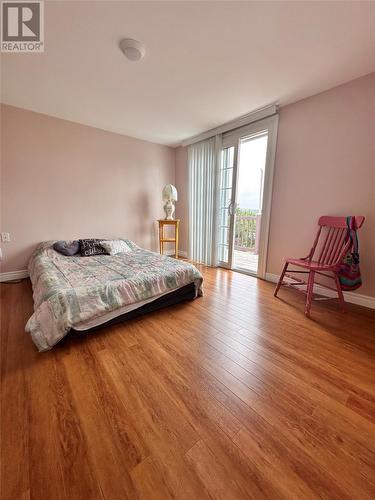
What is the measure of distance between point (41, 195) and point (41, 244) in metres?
0.72

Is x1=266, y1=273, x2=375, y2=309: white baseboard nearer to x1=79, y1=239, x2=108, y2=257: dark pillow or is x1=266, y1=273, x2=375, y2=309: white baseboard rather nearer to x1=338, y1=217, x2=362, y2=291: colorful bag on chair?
x1=338, y1=217, x2=362, y2=291: colorful bag on chair

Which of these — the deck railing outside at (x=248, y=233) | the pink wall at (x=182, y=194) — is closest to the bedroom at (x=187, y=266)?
the pink wall at (x=182, y=194)

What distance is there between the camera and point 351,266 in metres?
1.99

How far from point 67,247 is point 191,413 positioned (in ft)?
8.80

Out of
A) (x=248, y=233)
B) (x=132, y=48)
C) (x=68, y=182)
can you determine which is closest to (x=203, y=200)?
(x=248, y=233)

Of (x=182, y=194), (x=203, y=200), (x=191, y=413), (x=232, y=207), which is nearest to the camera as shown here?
(x=191, y=413)

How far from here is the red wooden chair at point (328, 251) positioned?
77.2 inches

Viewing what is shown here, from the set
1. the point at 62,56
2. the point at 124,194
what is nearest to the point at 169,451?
the point at 62,56

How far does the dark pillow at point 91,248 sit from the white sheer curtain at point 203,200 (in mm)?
1754

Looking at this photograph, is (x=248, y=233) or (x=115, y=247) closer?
(x=115, y=247)

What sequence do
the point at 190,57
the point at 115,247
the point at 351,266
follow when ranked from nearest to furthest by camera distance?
the point at 190,57 < the point at 351,266 < the point at 115,247

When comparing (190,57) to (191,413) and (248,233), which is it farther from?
(248,233)

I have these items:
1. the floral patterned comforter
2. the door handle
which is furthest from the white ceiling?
the floral patterned comforter

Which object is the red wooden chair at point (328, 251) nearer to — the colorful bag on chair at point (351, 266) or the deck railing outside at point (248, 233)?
the colorful bag on chair at point (351, 266)
